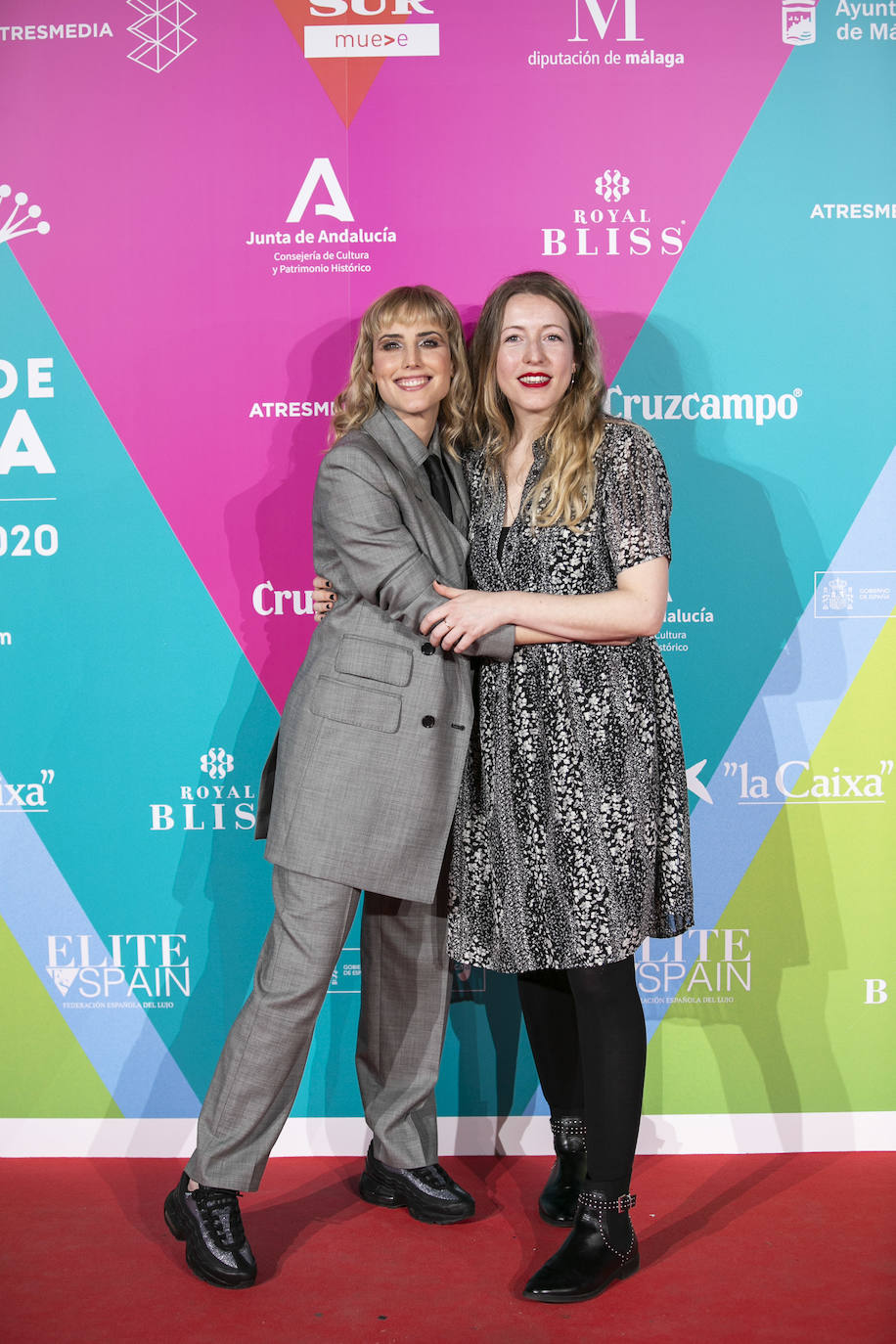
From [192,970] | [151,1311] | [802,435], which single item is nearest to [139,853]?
[192,970]

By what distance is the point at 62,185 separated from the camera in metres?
2.76

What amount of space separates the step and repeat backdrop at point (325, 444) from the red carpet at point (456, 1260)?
0.15m

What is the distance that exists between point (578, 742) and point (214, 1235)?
48.4 inches

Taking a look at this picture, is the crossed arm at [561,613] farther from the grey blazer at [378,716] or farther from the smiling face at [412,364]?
Result: the smiling face at [412,364]

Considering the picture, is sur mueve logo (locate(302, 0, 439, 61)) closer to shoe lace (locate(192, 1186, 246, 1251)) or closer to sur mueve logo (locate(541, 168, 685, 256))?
sur mueve logo (locate(541, 168, 685, 256))

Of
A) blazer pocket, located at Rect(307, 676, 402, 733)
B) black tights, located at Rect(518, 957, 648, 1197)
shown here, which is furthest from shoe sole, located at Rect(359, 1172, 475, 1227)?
blazer pocket, located at Rect(307, 676, 402, 733)

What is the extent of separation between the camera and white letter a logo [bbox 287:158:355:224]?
8.97 ft

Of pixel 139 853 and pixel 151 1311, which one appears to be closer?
pixel 151 1311

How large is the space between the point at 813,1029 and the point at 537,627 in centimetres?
142

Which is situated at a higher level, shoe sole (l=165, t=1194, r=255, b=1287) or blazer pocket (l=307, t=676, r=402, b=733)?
blazer pocket (l=307, t=676, r=402, b=733)

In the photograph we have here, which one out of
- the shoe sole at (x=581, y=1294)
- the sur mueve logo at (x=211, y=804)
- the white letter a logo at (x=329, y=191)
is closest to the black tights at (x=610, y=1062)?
the shoe sole at (x=581, y=1294)

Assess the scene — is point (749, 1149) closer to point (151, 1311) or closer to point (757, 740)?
point (757, 740)

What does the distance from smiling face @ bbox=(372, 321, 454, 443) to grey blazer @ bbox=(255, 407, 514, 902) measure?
134 mm

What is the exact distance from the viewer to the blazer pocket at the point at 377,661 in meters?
2.26
